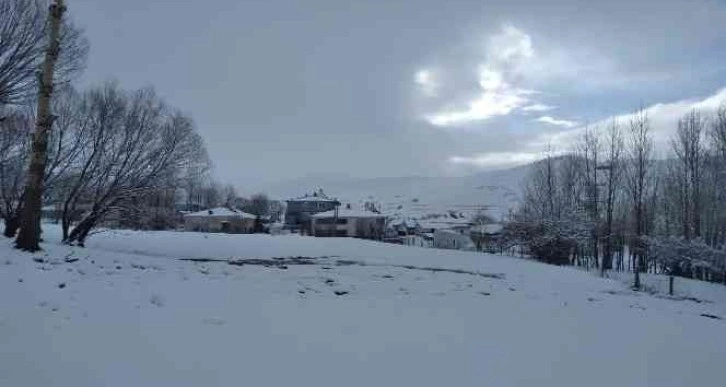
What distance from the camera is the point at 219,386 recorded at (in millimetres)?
5168

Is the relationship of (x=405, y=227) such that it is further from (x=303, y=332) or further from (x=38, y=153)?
(x=303, y=332)

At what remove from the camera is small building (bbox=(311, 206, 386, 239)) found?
7398 centimetres

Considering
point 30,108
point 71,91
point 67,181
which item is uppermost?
point 71,91

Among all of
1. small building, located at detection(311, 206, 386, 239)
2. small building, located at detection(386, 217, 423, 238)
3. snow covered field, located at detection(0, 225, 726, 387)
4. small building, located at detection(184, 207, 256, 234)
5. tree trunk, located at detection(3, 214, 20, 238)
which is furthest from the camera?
small building, located at detection(386, 217, 423, 238)

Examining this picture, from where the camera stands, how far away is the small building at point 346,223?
243 feet

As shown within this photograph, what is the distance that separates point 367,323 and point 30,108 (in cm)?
1770

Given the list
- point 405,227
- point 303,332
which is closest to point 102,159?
point 303,332

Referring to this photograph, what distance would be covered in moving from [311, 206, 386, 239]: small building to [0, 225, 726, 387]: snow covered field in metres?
59.9

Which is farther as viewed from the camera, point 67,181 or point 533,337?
point 67,181

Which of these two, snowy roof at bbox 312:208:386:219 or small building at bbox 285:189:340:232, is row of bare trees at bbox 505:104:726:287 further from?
small building at bbox 285:189:340:232

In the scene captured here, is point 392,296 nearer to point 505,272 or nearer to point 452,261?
point 505,272

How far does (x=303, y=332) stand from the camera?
762 centimetres

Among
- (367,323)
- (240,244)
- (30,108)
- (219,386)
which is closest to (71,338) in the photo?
(219,386)

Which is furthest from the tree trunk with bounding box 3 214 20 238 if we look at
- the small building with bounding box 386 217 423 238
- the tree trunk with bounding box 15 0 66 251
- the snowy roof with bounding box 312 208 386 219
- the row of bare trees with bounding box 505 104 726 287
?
the small building with bounding box 386 217 423 238
